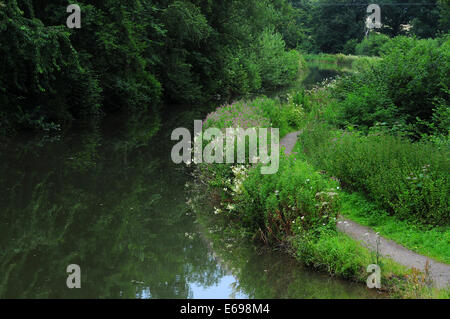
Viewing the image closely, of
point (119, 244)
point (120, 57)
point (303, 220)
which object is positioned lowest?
point (119, 244)

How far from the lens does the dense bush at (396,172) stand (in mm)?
8430

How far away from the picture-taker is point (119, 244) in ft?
29.0

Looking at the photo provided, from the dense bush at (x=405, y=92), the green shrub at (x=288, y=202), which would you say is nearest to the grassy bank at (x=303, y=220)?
the green shrub at (x=288, y=202)

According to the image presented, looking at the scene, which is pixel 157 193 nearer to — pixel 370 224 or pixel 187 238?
pixel 187 238

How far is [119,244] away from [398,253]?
4.55 m

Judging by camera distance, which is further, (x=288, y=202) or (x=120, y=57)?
(x=120, y=57)

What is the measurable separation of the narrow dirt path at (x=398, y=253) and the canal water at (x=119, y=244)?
34.9 inches

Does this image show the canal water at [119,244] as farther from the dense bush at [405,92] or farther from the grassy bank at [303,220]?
the dense bush at [405,92]

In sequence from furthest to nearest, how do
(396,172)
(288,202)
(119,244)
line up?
(396,172) → (119,244) → (288,202)

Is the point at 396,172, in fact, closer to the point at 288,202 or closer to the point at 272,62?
the point at 288,202

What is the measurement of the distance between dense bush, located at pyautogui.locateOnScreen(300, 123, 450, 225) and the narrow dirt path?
0.71 m

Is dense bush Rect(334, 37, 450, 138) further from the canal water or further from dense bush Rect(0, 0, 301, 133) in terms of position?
dense bush Rect(0, 0, 301, 133)

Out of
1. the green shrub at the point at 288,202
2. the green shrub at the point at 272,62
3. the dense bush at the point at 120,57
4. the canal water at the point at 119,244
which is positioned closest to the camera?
the canal water at the point at 119,244

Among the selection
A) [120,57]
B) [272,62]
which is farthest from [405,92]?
[272,62]
